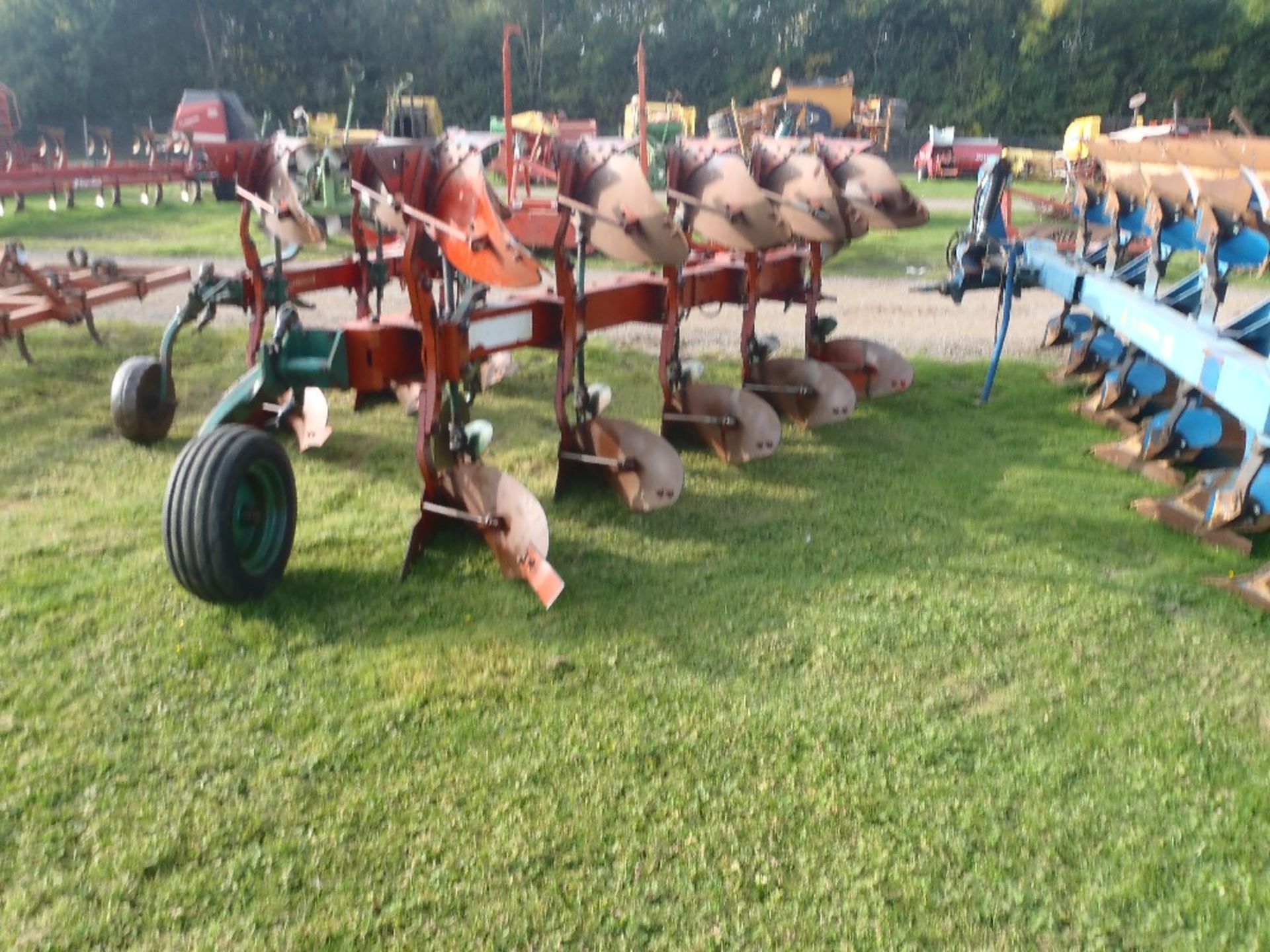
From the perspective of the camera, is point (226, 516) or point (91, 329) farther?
point (91, 329)

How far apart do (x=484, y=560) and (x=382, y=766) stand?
120 centimetres

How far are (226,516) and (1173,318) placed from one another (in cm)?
387

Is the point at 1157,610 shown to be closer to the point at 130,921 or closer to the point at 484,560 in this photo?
the point at 484,560

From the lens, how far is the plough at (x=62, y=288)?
5547mm

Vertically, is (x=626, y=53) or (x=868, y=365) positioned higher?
(x=626, y=53)

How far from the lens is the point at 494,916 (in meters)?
2.12

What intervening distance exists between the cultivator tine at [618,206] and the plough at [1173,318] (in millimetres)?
2105

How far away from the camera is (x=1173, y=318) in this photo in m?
4.26

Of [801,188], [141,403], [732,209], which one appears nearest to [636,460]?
[732,209]

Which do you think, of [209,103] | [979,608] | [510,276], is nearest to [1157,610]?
[979,608]

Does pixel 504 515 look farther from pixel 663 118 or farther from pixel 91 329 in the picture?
pixel 663 118

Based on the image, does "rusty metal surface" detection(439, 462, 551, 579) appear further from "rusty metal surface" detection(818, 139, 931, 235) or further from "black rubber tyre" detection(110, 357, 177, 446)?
"rusty metal surface" detection(818, 139, 931, 235)

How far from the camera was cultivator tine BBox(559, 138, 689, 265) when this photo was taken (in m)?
3.80

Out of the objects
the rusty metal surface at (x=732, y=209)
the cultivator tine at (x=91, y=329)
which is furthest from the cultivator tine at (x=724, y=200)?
the cultivator tine at (x=91, y=329)
